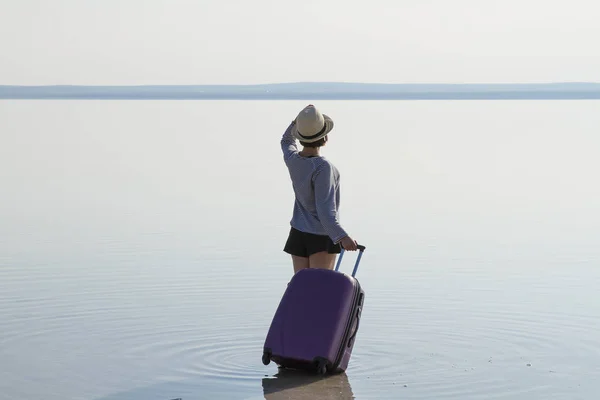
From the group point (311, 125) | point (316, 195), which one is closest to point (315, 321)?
point (316, 195)

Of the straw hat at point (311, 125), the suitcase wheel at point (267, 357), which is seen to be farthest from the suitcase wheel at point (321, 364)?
the straw hat at point (311, 125)

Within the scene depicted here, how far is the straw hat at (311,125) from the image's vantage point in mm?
6488

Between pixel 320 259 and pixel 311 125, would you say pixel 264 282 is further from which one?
pixel 311 125

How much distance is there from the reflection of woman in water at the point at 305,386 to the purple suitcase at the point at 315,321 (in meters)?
0.06

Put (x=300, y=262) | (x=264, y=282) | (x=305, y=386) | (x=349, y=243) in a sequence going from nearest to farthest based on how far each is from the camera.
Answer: (x=305, y=386) < (x=349, y=243) < (x=300, y=262) < (x=264, y=282)

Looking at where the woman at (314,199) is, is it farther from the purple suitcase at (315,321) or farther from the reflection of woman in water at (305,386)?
the reflection of woman in water at (305,386)

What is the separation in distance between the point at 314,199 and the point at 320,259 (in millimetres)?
314

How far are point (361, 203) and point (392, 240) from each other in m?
3.14

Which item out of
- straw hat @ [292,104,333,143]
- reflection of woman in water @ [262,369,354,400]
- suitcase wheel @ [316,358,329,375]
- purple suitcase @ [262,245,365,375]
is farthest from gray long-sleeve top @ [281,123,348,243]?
reflection of woman in water @ [262,369,354,400]

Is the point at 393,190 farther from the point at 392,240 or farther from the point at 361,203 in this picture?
the point at 392,240

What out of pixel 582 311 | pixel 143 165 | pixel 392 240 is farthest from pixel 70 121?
pixel 582 311

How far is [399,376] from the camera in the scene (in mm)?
6617

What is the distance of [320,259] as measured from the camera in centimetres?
665

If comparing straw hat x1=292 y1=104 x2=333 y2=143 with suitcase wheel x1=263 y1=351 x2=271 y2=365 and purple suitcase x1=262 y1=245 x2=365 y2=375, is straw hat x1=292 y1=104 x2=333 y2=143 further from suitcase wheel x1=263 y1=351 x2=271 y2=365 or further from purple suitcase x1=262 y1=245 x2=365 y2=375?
suitcase wheel x1=263 y1=351 x2=271 y2=365
